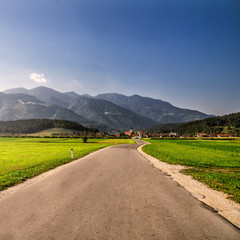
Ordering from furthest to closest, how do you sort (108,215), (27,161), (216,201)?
1. (27,161)
2. (216,201)
3. (108,215)

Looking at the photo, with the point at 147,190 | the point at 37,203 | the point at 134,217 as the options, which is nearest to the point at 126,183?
A: the point at 147,190

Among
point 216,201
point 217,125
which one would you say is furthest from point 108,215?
point 217,125

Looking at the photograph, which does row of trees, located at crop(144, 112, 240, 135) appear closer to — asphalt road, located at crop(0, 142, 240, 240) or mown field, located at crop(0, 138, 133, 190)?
mown field, located at crop(0, 138, 133, 190)

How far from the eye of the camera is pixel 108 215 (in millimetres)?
4785

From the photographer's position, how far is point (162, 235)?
149 inches

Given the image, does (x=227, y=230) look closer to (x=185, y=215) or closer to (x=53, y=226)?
(x=185, y=215)

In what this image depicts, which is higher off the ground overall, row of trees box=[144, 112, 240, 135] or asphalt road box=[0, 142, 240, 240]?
row of trees box=[144, 112, 240, 135]

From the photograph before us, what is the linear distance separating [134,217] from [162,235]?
1109 mm

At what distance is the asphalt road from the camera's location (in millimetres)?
3869

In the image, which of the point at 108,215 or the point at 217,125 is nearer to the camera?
the point at 108,215

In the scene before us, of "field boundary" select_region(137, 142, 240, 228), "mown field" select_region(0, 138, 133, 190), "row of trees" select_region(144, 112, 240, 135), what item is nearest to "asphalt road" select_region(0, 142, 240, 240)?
"field boundary" select_region(137, 142, 240, 228)

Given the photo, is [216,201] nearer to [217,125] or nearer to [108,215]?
[108,215]

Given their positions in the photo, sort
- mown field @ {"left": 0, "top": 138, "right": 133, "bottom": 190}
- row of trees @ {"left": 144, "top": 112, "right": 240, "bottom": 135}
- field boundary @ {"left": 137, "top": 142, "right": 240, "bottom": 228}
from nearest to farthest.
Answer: field boundary @ {"left": 137, "top": 142, "right": 240, "bottom": 228}, mown field @ {"left": 0, "top": 138, "right": 133, "bottom": 190}, row of trees @ {"left": 144, "top": 112, "right": 240, "bottom": 135}

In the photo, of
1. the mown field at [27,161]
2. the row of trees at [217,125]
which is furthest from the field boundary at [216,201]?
the row of trees at [217,125]
